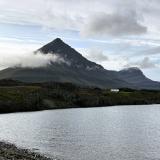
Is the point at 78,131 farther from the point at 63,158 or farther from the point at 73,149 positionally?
the point at 63,158

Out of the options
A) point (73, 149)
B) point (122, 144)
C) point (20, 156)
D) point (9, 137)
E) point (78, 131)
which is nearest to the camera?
point (20, 156)

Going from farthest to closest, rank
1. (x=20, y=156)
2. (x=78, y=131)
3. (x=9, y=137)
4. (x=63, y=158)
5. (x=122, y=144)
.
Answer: (x=78, y=131), (x=9, y=137), (x=122, y=144), (x=63, y=158), (x=20, y=156)

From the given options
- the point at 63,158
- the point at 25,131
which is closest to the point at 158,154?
the point at 63,158

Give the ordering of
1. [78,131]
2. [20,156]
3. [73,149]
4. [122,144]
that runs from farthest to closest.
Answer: [78,131]
[122,144]
[73,149]
[20,156]

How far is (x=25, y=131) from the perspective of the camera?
11275 centimetres

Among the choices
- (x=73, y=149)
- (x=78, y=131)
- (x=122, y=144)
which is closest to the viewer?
(x=73, y=149)

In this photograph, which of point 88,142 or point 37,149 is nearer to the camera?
point 37,149

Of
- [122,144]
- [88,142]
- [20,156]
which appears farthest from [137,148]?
[20,156]

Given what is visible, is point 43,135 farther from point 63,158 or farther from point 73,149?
point 63,158

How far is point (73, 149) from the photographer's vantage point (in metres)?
78.0

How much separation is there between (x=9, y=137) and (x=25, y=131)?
13.7 meters

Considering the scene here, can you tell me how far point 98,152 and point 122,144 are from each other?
470 inches

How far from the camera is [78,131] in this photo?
111 meters

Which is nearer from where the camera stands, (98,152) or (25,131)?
(98,152)
